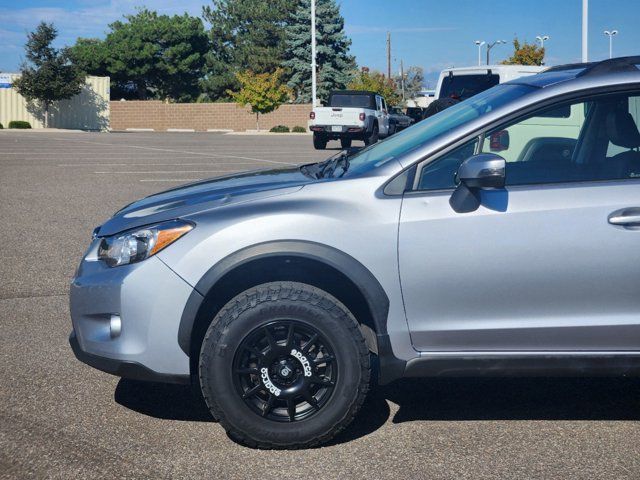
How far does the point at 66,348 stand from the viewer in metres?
5.86

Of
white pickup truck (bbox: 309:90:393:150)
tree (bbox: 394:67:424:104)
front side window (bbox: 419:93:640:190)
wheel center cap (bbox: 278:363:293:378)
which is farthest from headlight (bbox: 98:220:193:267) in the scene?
tree (bbox: 394:67:424:104)

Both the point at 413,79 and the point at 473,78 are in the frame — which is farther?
the point at 413,79

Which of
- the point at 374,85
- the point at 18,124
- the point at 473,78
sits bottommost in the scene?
the point at 473,78

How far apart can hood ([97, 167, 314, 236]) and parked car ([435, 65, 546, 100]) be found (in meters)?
12.5

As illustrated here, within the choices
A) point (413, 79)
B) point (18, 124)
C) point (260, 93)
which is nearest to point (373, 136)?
point (260, 93)

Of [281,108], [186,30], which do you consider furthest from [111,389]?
[186,30]

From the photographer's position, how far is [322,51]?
63.9 m

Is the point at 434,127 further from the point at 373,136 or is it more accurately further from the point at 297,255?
the point at 373,136

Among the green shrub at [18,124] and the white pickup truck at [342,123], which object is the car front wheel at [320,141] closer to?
the white pickup truck at [342,123]

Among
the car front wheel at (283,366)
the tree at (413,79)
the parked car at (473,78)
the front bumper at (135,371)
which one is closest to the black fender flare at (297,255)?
the car front wheel at (283,366)

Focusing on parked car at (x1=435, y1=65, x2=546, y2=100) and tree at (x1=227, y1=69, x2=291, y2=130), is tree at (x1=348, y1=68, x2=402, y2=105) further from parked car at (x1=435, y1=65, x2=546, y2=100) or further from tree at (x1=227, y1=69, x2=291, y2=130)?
parked car at (x1=435, y1=65, x2=546, y2=100)

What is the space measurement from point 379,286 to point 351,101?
1107 inches

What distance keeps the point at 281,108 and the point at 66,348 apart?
58.5 m

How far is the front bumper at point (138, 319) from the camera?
405 centimetres
